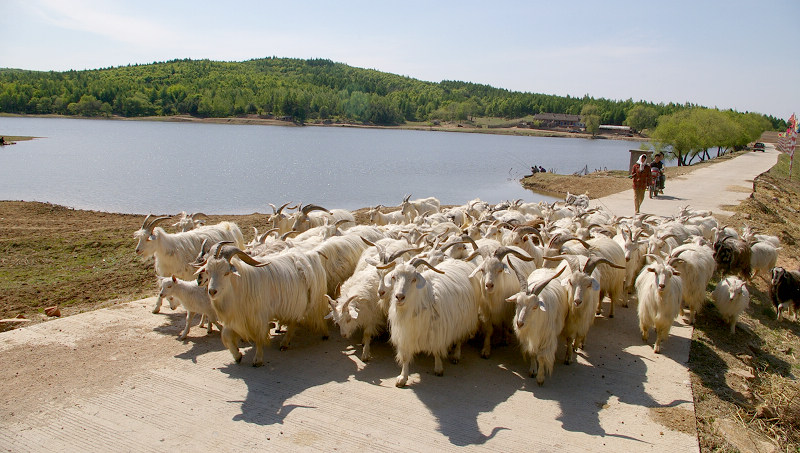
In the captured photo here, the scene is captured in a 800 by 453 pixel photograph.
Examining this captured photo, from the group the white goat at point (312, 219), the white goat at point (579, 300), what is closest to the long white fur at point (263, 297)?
the white goat at point (579, 300)

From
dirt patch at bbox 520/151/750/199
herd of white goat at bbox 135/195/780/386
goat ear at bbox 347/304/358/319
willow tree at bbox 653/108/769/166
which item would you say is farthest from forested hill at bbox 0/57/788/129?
goat ear at bbox 347/304/358/319

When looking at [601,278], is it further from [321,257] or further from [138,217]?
[138,217]

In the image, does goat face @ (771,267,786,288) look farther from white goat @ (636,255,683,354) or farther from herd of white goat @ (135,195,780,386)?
white goat @ (636,255,683,354)

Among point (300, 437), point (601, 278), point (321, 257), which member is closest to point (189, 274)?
point (321, 257)

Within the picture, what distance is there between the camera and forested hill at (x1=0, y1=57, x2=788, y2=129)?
11338 centimetres

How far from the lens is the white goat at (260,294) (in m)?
6.68

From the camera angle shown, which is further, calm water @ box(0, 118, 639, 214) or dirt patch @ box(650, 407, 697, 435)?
calm water @ box(0, 118, 639, 214)

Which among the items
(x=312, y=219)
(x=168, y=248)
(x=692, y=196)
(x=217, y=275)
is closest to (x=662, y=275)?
(x=217, y=275)

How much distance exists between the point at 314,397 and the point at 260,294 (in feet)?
5.55

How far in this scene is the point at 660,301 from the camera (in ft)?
24.8

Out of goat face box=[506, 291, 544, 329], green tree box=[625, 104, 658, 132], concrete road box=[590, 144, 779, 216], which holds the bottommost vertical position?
concrete road box=[590, 144, 779, 216]

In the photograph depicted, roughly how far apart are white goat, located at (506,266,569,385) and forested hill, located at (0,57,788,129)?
11766 centimetres

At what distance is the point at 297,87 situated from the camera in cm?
15900

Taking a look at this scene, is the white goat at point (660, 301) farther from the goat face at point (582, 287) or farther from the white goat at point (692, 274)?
Result: the goat face at point (582, 287)
